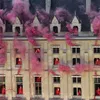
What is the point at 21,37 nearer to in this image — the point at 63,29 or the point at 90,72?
the point at 63,29

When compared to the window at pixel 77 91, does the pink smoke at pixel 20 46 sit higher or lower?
higher

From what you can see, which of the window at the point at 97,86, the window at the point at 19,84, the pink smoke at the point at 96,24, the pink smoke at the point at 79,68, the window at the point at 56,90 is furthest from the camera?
the window at the point at 19,84

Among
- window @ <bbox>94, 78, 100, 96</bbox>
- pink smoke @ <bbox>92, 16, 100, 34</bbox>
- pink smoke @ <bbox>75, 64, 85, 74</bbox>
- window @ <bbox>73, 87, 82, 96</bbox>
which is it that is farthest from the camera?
window @ <bbox>73, 87, 82, 96</bbox>

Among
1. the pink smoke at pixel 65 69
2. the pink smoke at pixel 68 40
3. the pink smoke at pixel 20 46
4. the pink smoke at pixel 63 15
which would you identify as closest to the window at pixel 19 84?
the pink smoke at pixel 20 46

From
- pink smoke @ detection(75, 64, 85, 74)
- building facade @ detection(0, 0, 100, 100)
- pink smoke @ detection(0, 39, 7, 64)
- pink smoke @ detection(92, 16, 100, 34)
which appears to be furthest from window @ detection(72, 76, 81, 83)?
pink smoke @ detection(0, 39, 7, 64)

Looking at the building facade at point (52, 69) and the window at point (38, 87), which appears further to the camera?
the window at point (38, 87)

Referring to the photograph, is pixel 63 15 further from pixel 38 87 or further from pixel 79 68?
pixel 38 87

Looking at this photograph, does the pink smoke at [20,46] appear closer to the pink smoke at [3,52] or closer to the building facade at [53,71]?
the building facade at [53,71]

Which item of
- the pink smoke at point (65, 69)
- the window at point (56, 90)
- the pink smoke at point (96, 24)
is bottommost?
the window at point (56, 90)

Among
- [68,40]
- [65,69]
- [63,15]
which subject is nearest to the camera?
[68,40]

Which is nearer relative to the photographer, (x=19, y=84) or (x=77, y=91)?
(x=77, y=91)

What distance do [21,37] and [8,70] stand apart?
1.35 metres

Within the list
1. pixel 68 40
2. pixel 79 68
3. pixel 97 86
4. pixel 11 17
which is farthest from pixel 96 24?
pixel 11 17

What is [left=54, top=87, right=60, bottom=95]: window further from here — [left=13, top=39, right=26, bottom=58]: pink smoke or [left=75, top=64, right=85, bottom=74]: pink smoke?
[left=13, top=39, right=26, bottom=58]: pink smoke
